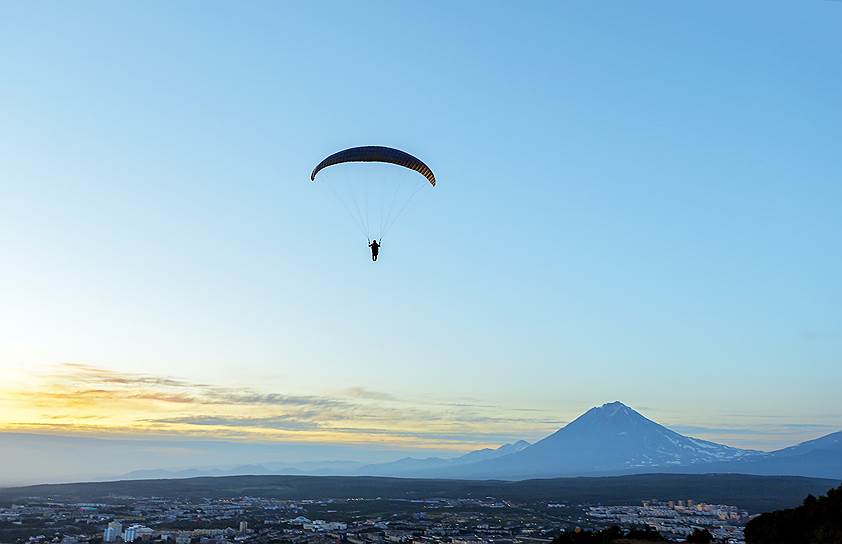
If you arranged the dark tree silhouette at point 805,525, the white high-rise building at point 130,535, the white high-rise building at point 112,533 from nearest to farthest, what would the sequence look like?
the dark tree silhouette at point 805,525 → the white high-rise building at point 130,535 → the white high-rise building at point 112,533

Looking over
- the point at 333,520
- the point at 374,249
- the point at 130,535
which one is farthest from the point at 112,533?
the point at 374,249

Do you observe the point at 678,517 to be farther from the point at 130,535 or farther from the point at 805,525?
the point at 805,525

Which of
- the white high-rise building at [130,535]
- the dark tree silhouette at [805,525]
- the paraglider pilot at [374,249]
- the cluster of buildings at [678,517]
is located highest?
the paraglider pilot at [374,249]

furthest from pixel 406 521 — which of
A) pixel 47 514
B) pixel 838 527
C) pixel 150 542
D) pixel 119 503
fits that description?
pixel 838 527

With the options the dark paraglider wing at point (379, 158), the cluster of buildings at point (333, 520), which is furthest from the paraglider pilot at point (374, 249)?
the cluster of buildings at point (333, 520)

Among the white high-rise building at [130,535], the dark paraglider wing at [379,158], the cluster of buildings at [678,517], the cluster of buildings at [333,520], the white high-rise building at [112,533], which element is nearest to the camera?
the dark paraglider wing at [379,158]

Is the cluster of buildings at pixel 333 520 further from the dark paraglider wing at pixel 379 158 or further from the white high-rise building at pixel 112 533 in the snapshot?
the dark paraglider wing at pixel 379 158

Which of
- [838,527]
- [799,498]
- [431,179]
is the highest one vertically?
[431,179]

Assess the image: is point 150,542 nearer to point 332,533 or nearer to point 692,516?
point 332,533
